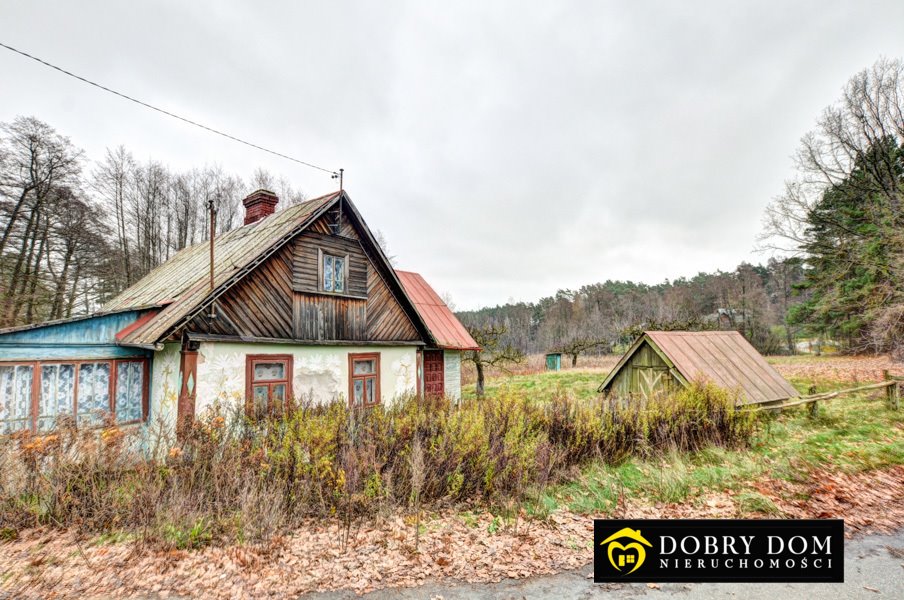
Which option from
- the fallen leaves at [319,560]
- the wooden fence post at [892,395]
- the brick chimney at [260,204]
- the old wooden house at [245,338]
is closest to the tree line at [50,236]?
the brick chimney at [260,204]

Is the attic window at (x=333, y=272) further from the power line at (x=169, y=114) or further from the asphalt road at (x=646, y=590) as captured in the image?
the asphalt road at (x=646, y=590)

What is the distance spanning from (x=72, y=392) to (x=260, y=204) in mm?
8759

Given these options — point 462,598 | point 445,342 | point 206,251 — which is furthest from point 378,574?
point 206,251

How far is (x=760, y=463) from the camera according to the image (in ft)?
26.1

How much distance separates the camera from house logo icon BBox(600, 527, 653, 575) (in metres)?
4.47

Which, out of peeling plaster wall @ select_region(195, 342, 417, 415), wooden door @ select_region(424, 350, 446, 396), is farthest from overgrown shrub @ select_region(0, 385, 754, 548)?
wooden door @ select_region(424, 350, 446, 396)

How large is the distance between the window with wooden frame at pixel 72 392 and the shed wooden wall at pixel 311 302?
218cm

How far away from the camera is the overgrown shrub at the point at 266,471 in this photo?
487 cm

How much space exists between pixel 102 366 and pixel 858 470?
14.7 m

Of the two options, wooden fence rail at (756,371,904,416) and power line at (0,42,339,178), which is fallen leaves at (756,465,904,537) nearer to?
wooden fence rail at (756,371,904,416)

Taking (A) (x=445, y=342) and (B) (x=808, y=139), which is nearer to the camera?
(A) (x=445, y=342)

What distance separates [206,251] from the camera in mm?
13695

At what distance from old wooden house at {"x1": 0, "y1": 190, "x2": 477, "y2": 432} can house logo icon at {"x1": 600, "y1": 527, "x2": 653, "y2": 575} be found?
19.2 ft

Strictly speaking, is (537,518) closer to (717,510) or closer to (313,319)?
(717,510)
